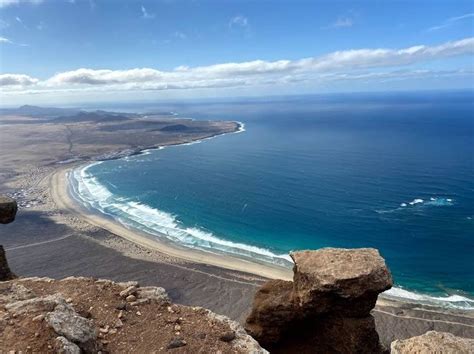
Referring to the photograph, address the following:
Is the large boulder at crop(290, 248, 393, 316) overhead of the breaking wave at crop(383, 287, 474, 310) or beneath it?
overhead

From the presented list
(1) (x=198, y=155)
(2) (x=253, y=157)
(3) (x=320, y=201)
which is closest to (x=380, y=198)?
(3) (x=320, y=201)

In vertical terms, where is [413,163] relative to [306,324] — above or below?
below

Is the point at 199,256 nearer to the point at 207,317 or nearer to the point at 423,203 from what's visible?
Answer: the point at 207,317

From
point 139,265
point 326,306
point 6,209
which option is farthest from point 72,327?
point 139,265

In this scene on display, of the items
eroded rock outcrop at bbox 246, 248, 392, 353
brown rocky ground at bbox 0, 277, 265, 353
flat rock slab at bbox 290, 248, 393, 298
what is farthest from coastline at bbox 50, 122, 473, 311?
brown rocky ground at bbox 0, 277, 265, 353

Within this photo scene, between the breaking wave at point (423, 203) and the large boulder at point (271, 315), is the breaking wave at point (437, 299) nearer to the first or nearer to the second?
the breaking wave at point (423, 203)

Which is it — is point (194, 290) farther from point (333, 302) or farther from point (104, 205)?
point (104, 205)

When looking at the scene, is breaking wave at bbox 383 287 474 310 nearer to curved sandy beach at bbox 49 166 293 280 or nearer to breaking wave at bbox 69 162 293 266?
curved sandy beach at bbox 49 166 293 280
